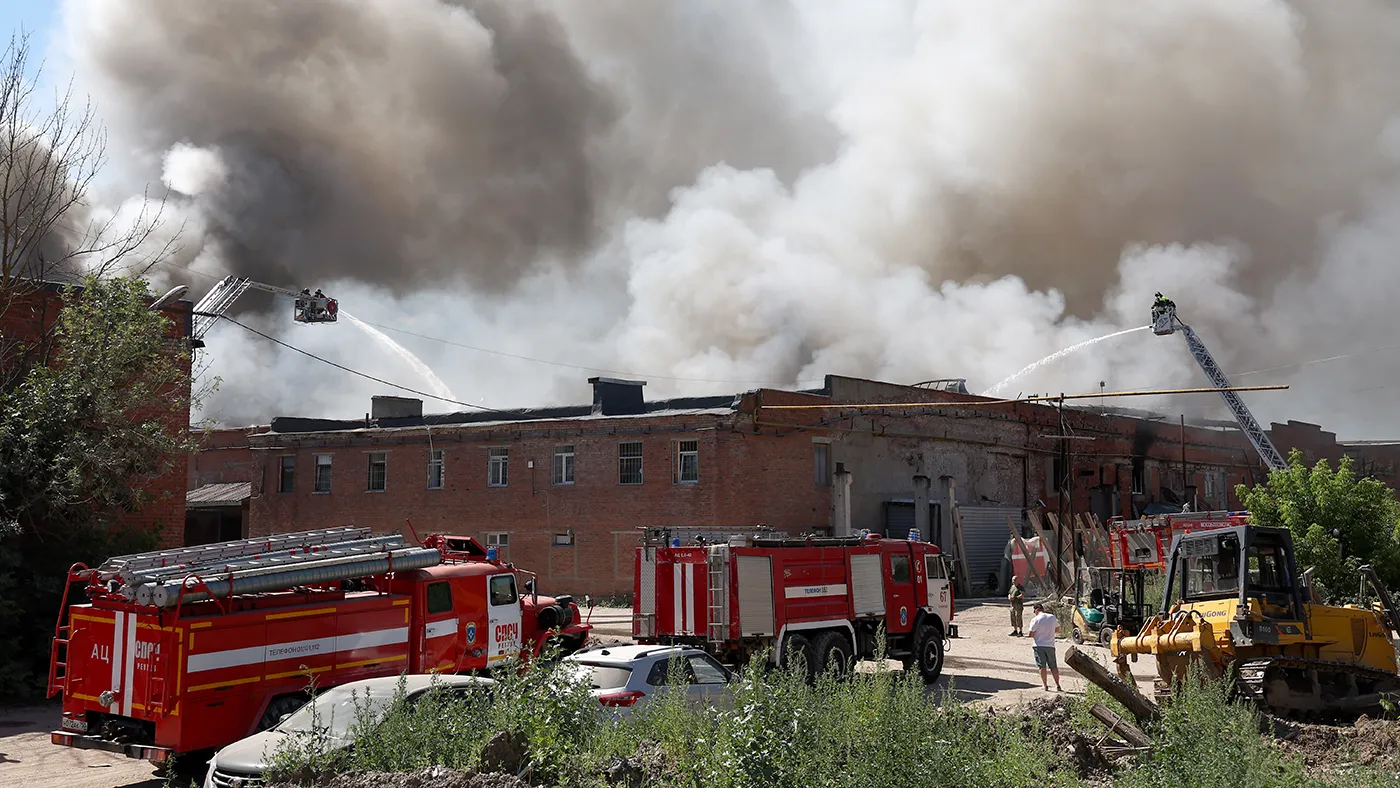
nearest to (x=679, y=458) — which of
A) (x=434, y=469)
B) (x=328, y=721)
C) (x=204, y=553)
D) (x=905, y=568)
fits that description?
(x=434, y=469)

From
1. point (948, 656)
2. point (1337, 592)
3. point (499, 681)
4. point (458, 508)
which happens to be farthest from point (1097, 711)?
point (458, 508)

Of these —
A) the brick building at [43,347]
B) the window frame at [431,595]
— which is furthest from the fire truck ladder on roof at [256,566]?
the brick building at [43,347]

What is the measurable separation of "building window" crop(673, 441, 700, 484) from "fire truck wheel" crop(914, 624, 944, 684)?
46.2ft

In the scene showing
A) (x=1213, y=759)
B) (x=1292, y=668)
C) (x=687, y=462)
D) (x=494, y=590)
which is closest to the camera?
(x=1213, y=759)

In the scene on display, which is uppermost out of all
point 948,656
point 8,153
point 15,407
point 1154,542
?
point 8,153

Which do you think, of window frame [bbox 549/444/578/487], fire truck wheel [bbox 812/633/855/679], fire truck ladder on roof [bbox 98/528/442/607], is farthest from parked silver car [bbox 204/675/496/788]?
window frame [bbox 549/444/578/487]

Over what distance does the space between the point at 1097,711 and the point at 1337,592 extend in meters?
16.3

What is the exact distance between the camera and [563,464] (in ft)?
115

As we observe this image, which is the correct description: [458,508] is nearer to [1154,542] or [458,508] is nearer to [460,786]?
[1154,542]

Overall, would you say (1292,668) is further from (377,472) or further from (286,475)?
(286,475)

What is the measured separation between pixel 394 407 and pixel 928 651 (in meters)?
27.6

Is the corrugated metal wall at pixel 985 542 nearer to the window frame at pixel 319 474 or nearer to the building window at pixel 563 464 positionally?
the building window at pixel 563 464

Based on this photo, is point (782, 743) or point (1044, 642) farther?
point (1044, 642)

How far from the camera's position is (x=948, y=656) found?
23.0 meters
